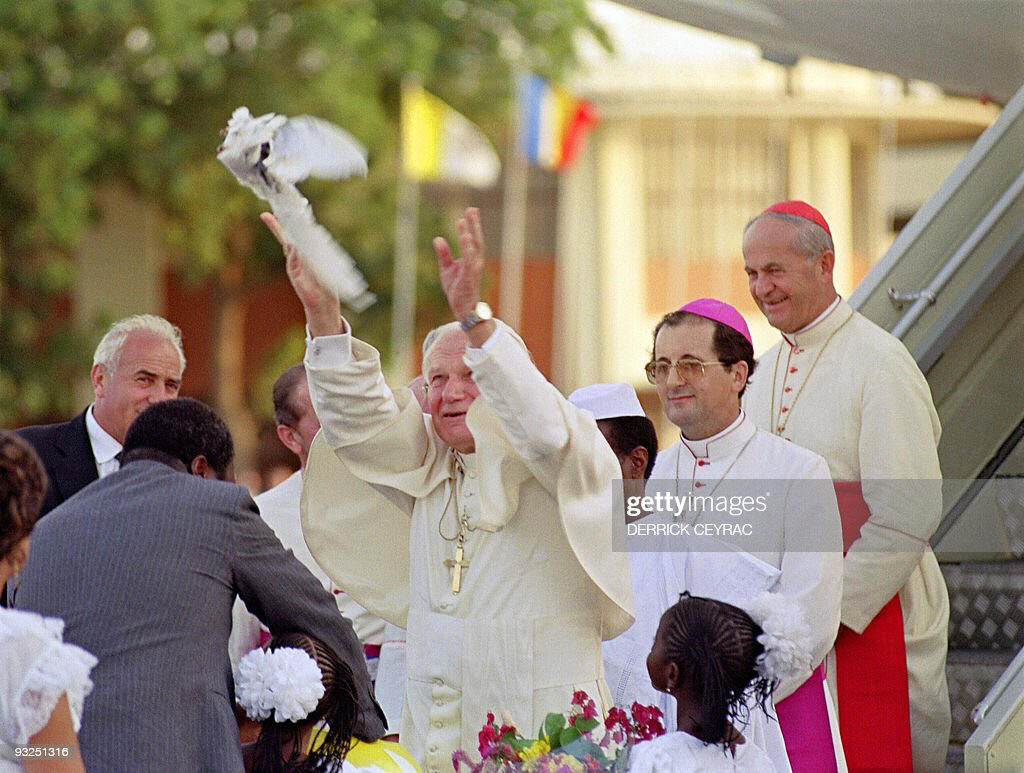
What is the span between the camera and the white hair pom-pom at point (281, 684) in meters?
3.76

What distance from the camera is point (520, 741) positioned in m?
3.68

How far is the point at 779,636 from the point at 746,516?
0.94m

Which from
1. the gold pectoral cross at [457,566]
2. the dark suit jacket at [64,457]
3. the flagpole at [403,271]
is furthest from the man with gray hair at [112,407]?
the flagpole at [403,271]

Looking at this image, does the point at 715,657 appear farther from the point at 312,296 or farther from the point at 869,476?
the point at 869,476

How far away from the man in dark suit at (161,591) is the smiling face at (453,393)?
21.9 inches

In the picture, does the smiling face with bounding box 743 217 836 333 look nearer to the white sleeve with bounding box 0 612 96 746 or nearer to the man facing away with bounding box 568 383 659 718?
the man facing away with bounding box 568 383 659 718

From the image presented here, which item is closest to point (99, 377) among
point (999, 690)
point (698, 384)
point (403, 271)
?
point (698, 384)

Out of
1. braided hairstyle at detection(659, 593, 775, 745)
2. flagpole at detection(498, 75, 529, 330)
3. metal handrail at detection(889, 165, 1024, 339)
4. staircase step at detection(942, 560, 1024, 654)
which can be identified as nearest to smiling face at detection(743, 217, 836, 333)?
metal handrail at detection(889, 165, 1024, 339)

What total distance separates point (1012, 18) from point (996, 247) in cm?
107

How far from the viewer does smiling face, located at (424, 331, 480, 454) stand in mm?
4219

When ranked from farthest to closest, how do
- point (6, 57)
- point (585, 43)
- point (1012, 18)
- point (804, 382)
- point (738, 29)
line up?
point (585, 43) < point (6, 57) < point (738, 29) < point (1012, 18) < point (804, 382)

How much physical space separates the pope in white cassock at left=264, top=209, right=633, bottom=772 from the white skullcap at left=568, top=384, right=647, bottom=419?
2.20ft

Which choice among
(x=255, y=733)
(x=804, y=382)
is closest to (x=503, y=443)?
(x=255, y=733)

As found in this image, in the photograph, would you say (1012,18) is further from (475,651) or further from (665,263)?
(665,263)
